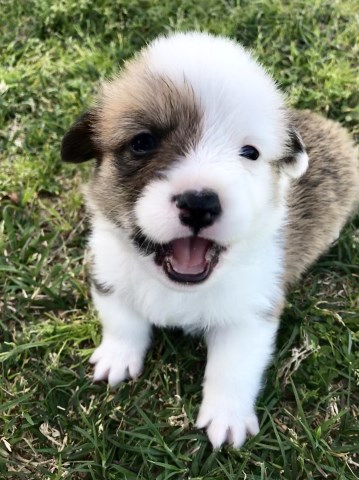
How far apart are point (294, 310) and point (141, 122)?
1.85 metres

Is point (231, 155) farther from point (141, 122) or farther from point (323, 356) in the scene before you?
point (323, 356)

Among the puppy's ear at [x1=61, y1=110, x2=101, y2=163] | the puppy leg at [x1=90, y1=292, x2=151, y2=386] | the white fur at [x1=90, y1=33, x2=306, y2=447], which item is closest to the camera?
the white fur at [x1=90, y1=33, x2=306, y2=447]

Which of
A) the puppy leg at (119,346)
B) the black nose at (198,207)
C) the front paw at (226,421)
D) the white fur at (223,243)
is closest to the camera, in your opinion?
the black nose at (198,207)

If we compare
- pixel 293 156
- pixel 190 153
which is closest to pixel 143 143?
pixel 190 153

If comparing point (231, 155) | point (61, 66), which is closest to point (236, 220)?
point (231, 155)

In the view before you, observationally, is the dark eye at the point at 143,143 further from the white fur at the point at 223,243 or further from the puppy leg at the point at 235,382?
the puppy leg at the point at 235,382

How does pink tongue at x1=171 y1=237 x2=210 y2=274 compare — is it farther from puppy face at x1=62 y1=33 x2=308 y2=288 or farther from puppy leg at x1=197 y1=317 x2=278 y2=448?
puppy leg at x1=197 y1=317 x2=278 y2=448

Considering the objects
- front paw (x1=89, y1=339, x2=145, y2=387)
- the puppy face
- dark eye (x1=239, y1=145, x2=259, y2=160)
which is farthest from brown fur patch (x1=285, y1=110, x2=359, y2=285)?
front paw (x1=89, y1=339, x2=145, y2=387)

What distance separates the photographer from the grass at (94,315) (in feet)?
11.2

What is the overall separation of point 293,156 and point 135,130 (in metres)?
0.88

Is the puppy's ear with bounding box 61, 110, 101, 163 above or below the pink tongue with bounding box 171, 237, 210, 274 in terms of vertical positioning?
above

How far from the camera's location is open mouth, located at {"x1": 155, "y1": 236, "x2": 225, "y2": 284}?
2.76m

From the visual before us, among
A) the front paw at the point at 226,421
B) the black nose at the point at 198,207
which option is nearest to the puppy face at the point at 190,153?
the black nose at the point at 198,207

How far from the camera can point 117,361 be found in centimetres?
369
